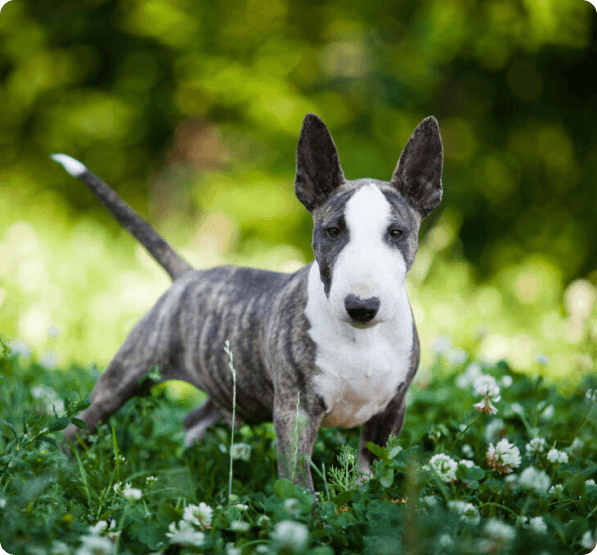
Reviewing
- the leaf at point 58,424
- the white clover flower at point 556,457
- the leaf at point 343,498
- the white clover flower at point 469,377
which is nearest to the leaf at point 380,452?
the leaf at point 343,498

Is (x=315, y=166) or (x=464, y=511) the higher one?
(x=315, y=166)

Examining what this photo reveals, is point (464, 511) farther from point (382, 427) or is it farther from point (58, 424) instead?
point (58, 424)

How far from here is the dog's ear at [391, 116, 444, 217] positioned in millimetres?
2244

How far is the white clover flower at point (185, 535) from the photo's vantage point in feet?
5.23

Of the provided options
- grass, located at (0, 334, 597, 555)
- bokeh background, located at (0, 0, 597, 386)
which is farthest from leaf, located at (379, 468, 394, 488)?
bokeh background, located at (0, 0, 597, 386)

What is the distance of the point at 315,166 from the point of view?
7.48 ft

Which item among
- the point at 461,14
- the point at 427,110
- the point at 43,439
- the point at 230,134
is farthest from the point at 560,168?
the point at 43,439

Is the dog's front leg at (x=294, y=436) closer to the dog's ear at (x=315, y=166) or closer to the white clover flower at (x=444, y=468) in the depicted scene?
the white clover flower at (x=444, y=468)

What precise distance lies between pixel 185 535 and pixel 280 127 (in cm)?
585

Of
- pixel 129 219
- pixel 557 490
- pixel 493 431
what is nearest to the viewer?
pixel 557 490

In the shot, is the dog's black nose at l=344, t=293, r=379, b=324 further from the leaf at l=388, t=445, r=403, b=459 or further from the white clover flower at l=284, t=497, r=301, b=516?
the white clover flower at l=284, t=497, r=301, b=516

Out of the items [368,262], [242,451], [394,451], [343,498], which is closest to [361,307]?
[368,262]

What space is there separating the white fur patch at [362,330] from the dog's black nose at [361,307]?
0.05 feet

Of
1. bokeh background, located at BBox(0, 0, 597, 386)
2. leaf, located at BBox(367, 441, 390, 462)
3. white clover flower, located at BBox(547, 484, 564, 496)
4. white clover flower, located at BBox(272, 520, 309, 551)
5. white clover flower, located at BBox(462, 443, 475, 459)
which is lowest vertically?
white clover flower, located at BBox(272, 520, 309, 551)
